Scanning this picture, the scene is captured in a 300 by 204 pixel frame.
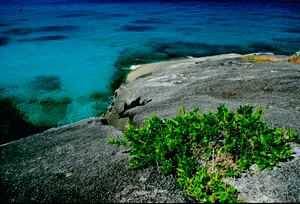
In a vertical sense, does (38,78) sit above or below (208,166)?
below

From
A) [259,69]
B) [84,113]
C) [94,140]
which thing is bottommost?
[84,113]

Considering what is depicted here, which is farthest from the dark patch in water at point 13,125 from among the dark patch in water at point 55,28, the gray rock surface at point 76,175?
the dark patch in water at point 55,28

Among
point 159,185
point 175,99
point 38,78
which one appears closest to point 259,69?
point 175,99

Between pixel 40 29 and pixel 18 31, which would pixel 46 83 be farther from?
pixel 40 29

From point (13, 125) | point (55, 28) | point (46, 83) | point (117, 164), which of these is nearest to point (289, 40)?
point (46, 83)

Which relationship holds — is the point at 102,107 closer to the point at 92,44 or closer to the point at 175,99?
the point at 175,99

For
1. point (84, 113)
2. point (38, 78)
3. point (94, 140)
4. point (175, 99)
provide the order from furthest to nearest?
point (38, 78)
point (84, 113)
point (175, 99)
point (94, 140)

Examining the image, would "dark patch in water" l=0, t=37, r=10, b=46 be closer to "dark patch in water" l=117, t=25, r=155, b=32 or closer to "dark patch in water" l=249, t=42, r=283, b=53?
"dark patch in water" l=117, t=25, r=155, b=32
